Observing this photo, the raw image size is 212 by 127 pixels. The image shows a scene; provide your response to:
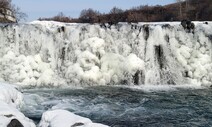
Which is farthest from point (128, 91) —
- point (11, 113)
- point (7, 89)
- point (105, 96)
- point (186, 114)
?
point (11, 113)

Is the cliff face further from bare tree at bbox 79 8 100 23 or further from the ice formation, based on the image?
the ice formation

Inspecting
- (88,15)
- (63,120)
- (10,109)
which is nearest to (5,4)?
(88,15)

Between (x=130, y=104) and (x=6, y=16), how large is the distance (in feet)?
72.5

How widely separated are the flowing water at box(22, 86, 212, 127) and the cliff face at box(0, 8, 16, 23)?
55.2ft

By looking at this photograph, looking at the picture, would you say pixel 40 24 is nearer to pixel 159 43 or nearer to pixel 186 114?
pixel 159 43

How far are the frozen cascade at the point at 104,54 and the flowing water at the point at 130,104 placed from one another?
1101mm

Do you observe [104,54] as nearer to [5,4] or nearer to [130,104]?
[130,104]

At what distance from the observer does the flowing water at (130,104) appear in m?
10.8

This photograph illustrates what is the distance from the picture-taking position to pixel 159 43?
1739 cm

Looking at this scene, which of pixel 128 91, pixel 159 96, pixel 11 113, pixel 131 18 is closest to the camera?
pixel 11 113

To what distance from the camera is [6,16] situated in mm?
32750

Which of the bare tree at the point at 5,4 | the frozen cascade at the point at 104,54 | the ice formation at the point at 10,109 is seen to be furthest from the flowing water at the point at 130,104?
the bare tree at the point at 5,4

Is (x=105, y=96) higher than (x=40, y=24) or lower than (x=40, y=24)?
lower

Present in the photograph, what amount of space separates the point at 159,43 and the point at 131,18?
1439 cm
